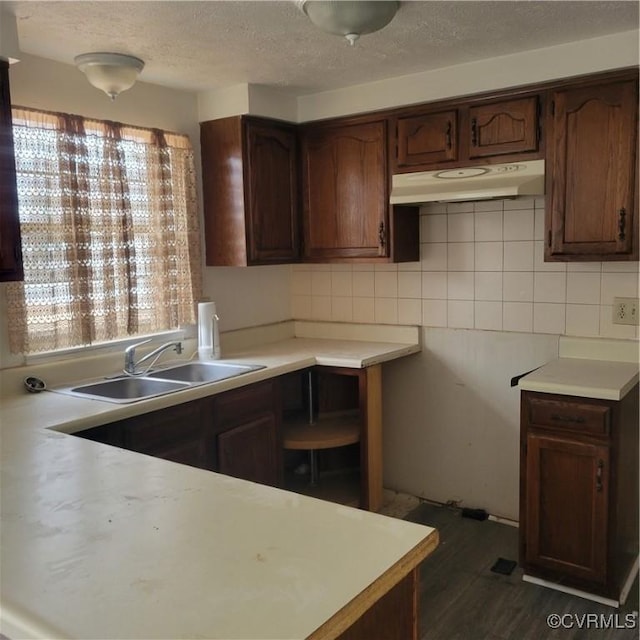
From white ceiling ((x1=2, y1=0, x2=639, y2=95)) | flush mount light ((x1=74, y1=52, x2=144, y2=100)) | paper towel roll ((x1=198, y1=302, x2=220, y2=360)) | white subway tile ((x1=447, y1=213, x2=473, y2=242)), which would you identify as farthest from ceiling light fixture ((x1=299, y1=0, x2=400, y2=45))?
paper towel roll ((x1=198, y1=302, x2=220, y2=360))

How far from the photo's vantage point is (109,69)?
256cm

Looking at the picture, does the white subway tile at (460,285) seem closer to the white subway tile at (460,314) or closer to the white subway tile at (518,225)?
the white subway tile at (460,314)

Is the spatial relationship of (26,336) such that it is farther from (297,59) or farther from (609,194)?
(609,194)

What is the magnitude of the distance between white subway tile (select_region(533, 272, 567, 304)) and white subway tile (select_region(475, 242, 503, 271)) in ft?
0.65

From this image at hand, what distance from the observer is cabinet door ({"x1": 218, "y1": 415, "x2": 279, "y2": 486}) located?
108 inches

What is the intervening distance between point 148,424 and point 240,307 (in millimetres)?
1300

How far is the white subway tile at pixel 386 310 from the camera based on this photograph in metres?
Answer: 3.54

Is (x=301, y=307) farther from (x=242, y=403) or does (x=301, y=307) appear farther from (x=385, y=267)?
(x=242, y=403)

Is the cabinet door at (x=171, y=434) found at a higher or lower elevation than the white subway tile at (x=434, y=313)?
lower

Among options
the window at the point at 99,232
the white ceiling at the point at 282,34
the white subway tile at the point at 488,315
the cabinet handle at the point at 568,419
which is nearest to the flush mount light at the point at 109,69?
the white ceiling at the point at 282,34

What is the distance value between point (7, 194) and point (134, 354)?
101 cm

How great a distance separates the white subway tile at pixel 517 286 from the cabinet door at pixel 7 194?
217 cm

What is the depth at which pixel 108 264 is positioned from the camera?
2869 millimetres

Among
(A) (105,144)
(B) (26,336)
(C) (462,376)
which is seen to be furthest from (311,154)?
(B) (26,336)
